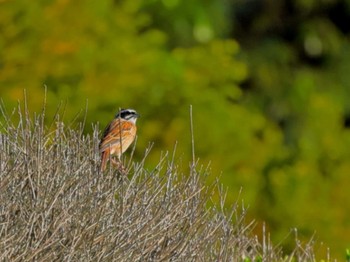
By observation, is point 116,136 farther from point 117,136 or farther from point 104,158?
point 104,158

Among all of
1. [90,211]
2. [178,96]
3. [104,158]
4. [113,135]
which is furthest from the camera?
[178,96]

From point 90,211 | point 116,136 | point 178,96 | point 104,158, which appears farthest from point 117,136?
point 178,96

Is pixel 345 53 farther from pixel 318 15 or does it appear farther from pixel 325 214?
Answer: pixel 325 214

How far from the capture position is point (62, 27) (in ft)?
81.1

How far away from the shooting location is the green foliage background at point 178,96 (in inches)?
933

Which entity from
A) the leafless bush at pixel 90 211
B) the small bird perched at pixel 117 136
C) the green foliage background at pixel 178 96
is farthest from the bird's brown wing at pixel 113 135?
the green foliage background at pixel 178 96

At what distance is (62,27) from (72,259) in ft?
54.1

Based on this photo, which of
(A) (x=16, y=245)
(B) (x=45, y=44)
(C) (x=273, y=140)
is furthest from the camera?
(C) (x=273, y=140)

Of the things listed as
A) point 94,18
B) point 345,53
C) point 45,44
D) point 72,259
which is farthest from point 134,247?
point 345,53

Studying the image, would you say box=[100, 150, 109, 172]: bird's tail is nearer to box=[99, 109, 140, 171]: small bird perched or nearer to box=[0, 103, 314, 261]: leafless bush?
box=[99, 109, 140, 171]: small bird perched

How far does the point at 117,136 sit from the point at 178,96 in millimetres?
15596

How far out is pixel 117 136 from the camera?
11.1 m

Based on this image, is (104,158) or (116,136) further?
(116,136)

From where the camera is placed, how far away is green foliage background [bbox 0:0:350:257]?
77.8 feet
